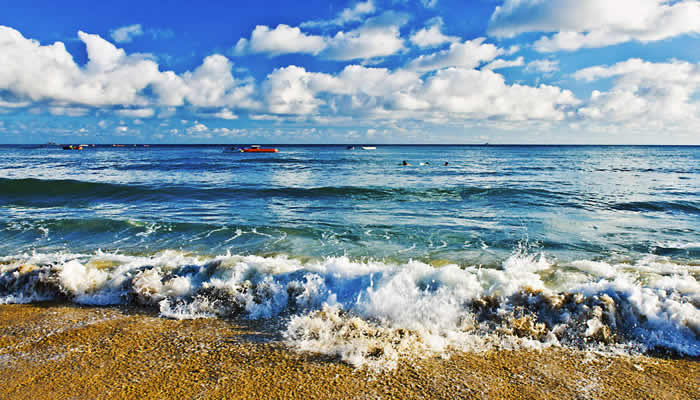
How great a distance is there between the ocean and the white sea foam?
0.02 metres

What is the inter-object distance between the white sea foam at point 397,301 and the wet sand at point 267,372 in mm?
298

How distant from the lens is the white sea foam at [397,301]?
15.9 ft

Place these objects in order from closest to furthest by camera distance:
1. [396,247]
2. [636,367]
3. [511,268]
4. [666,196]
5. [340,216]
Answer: [636,367]
[511,268]
[396,247]
[340,216]
[666,196]

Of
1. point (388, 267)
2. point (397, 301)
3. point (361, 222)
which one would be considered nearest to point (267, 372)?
point (397, 301)

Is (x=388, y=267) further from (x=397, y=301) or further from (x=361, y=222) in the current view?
(x=361, y=222)

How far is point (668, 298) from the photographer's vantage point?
17.9 feet

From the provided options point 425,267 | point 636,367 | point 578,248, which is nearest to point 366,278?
point 425,267

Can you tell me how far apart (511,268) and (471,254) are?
130cm

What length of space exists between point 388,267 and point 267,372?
3339 mm

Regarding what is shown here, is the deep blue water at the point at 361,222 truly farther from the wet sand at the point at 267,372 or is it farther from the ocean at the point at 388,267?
the wet sand at the point at 267,372

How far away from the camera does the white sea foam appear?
4859 millimetres

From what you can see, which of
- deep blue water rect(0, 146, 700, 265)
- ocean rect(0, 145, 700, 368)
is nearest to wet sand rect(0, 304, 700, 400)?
ocean rect(0, 145, 700, 368)

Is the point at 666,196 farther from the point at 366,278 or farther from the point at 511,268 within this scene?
the point at 366,278

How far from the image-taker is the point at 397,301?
563cm
